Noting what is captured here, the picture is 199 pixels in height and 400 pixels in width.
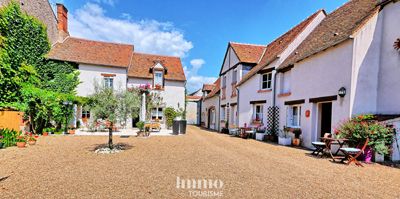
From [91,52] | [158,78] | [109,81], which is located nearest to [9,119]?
[109,81]

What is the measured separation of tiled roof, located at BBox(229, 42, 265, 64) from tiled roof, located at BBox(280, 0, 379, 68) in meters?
4.62

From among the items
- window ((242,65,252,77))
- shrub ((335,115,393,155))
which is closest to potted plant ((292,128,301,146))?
shrub ((335,115,393,155))

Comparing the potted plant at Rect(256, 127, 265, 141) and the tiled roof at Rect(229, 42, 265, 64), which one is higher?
the tiled roof at Rect(229, 42, 265, 64)

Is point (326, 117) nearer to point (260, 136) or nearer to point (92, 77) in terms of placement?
point (260, 136)

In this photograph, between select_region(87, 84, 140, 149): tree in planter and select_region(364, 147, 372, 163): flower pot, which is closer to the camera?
select_region(364, 147, 372, 163): flower pot

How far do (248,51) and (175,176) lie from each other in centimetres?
1593

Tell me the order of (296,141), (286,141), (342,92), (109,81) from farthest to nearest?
(109,81)
(286,141)
(296,141)
(342,92)

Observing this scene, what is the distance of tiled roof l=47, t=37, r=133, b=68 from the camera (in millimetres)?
18397

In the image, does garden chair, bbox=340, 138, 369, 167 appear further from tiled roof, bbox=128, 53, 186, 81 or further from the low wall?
tiled roof, bbox=128, 53, 186, 81

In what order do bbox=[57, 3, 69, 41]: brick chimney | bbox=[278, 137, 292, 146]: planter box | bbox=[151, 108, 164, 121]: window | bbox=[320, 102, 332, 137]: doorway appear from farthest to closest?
bbox=[151, 108, 164, 121]: window → bbox=[57, 3, 69, 41]: brick chimney → bbox=[278, 137, 292, 146]: planter box → bbox=[320, 102, 332, 137]: doorway

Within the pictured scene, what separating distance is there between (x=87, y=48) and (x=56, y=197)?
19158 millimetres

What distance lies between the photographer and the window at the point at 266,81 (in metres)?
14.9

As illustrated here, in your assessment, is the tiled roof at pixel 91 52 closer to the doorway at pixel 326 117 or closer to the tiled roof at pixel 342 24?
the tiled roof at pixel 342 24

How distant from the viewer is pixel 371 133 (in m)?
7.51
